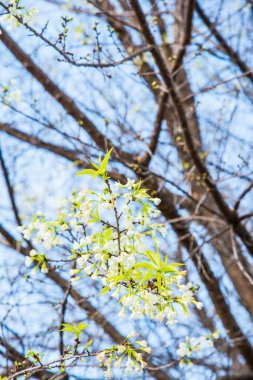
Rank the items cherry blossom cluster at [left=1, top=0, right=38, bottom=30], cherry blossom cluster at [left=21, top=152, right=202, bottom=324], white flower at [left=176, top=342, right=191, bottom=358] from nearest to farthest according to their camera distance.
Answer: cherry blossom cluster at [left=21, top=152, right=202, bottom=324], cherry blossom cluster at [left=1, top=0, right=38, bottom=30], white flower at [left=176, top=342, right=191, bottom=358]

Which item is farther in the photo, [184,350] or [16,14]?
[184,350]

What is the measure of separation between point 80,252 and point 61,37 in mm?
1229

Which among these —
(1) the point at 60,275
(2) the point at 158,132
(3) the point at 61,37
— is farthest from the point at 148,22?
(1) the point at 60,275

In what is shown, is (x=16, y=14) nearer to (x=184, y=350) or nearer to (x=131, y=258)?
(x=131, y=258)

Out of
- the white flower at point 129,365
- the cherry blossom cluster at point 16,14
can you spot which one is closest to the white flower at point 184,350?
the white flower at point 129,365

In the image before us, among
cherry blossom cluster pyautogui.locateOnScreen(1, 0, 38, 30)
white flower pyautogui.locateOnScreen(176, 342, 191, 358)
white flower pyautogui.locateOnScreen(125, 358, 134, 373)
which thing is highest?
cherry blossom cluster pyautogui.locateOnScreen(1, 0, 38, 30)

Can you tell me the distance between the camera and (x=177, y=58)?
3.84 meters

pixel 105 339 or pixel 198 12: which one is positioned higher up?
pixel 198 12

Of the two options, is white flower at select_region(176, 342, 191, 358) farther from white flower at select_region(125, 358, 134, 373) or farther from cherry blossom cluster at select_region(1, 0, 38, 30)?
cherry blossom cluster at select_region(1, 0, 38, 30)

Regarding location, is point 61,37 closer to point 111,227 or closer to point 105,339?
point 111,227

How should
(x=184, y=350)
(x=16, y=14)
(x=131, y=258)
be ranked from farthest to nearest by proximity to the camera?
(x=184, y=350)
(x=16, y=14)
(x=131, y=258)

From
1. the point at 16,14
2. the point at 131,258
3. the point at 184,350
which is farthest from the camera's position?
the point at 184,350

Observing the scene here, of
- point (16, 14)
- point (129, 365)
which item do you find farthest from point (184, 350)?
point (16, 14)

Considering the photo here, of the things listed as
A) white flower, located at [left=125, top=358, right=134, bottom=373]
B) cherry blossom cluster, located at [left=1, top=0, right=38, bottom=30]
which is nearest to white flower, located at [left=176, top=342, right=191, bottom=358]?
white flower, located at [left=125, top=358, right=134, bottom=373]
